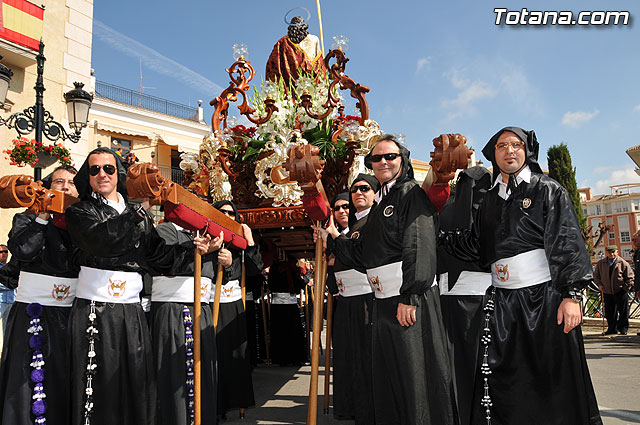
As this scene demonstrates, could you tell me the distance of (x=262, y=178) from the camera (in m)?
5.09

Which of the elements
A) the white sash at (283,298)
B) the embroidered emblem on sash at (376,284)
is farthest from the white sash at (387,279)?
the white sash at (283,298)


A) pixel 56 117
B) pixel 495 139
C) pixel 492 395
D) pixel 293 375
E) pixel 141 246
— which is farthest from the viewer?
pixel 56 117

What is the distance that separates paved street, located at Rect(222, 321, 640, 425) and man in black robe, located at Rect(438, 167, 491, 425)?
1463 mm

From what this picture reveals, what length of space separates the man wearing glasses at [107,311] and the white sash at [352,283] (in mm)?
2062

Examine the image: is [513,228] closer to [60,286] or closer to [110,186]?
[110,186]

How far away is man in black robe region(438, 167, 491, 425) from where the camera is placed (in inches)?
140

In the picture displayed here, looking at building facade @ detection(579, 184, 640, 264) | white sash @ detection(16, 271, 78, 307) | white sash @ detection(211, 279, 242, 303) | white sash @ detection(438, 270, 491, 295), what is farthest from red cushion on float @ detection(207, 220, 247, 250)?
building facade @ detection(579, 184, 640, 264)

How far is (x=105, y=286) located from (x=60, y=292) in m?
0.41

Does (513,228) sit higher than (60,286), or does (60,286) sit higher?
(513,228)

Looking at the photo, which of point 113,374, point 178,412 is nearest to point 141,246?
point 113,374

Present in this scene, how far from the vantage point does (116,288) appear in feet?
10.6

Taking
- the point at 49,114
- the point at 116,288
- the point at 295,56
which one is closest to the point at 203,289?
the point at 116,288

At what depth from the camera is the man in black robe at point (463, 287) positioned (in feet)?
11.7

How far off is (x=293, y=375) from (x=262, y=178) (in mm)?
3338
